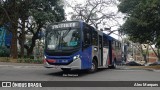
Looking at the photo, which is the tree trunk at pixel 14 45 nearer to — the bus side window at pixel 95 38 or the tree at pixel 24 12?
the tree at pixel 24 12

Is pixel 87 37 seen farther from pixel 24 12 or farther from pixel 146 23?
pixel 24 12

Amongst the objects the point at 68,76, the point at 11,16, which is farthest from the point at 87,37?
the point at 11,16

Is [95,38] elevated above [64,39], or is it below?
above

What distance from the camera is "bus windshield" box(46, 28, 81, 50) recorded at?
1655 centimetres

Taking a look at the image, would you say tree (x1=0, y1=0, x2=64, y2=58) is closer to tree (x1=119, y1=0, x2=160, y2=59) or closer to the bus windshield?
tree (x1=119, y1=0, x2=160, y2=59)

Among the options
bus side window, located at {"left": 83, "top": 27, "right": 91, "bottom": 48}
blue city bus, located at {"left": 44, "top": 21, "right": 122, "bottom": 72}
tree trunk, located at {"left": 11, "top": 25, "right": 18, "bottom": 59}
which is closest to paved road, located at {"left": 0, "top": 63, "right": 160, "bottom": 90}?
blue city bus, located at {"left": 44, "top": 21, "right": 122, "bottom": 72}

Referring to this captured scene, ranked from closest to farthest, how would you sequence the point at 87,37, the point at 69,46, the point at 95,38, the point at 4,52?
the point at 69,46 → the point at 87,37 → the point at 95,38 → the point at 4,52

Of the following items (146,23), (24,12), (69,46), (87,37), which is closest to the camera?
(69,46)

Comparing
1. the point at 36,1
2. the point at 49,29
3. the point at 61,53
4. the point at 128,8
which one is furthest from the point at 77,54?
the point at 128,8

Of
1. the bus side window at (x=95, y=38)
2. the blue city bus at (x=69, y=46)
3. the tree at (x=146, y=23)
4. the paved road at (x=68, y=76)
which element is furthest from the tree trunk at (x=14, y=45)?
the blue city bus at (x=69, y=46)

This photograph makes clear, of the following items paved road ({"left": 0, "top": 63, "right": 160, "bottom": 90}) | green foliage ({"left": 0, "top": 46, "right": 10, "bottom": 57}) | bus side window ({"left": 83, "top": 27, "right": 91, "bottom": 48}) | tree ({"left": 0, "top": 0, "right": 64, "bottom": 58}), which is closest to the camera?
paved road ({"left": 0, "top": 63, "right": 160, "bottom": 90})

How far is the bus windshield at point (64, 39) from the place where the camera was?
16.5m

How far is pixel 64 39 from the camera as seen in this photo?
656 inches

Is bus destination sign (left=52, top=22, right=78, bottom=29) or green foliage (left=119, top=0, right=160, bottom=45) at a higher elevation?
green foliage (left=119, top=0, right=160, bottom=45)
